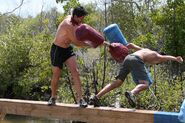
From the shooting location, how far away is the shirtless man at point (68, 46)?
547cm

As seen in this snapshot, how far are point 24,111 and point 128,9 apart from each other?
54.9 ft

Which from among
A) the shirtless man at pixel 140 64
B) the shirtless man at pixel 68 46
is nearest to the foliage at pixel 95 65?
the shirtless man at pixel 140 64

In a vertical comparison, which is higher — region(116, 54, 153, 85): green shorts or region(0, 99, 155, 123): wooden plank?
region(116, 54, 153, 85): green shorts

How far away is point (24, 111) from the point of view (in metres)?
6.18

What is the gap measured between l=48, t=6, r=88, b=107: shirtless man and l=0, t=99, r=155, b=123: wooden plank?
125 millimetres

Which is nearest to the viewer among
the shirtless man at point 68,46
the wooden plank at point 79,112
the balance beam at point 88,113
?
the balance beam at point 88,113

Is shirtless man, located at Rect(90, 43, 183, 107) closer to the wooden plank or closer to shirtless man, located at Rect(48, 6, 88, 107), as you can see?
the wooden plank

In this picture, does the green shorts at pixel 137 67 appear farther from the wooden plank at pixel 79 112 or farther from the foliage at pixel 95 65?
the foliage at pixel 95 65

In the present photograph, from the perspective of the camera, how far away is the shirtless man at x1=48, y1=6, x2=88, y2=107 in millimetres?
5469

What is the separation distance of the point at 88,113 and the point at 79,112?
152 mm

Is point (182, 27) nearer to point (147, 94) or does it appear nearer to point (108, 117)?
point (147, 94)

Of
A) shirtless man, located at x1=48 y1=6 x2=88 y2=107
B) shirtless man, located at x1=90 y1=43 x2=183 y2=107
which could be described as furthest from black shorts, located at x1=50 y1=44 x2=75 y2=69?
shirtless man, located at x1=90 y1=43 x2=183 y2=107

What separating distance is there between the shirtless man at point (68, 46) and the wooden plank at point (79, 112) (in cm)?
12

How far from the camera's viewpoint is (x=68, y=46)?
5.74 metres
